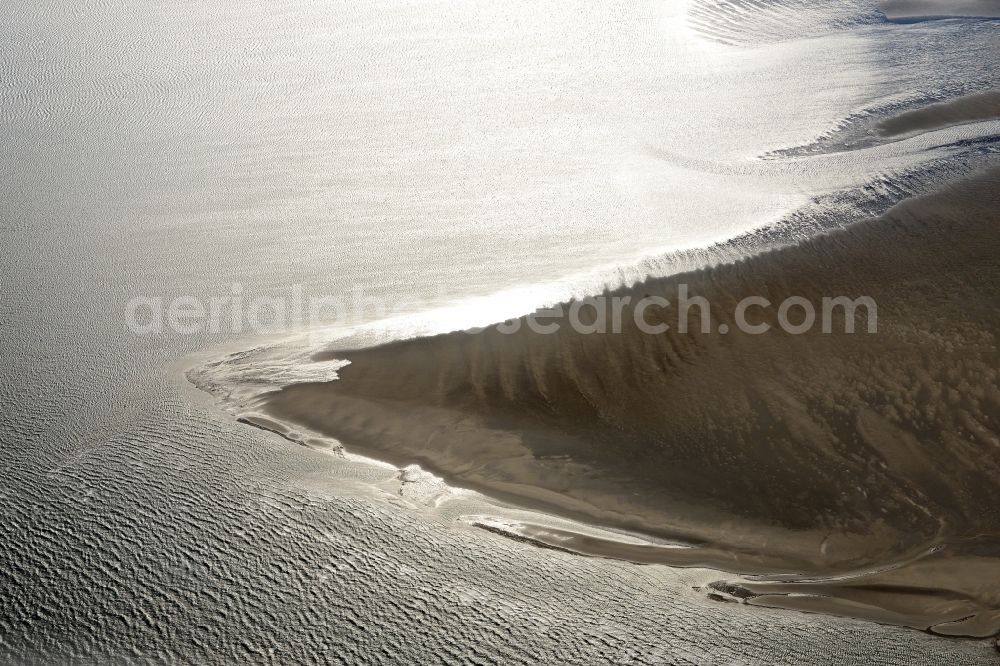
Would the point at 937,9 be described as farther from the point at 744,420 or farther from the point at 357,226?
the point at 357,226

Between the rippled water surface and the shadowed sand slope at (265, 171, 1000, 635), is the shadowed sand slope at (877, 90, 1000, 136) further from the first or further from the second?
the shadowed sand slope at (265, 171, 1000, 635)

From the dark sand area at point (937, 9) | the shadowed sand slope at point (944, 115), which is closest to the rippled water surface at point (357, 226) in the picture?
the shadowed sand slope at point (944, 115)

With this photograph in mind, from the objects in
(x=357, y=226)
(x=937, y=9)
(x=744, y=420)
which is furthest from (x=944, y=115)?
(x=357, y=226)

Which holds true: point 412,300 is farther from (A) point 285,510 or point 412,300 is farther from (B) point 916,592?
(B) point 916,592

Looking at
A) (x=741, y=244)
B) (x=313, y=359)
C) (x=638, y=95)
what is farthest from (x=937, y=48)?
(x=313, y=359)

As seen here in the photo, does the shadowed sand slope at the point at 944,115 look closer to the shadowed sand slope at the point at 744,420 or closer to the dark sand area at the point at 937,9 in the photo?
the shadowed sand slope at the point at 744,420

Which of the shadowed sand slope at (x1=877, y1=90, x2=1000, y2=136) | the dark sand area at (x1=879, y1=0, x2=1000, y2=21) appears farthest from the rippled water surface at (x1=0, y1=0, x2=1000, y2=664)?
the dark sand area at (x1=879, y1=0, x2=1000, y2=21)
